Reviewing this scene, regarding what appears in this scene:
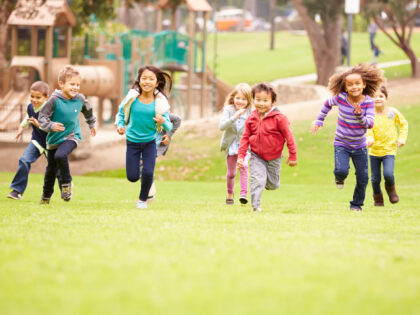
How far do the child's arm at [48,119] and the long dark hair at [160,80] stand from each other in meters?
1.00

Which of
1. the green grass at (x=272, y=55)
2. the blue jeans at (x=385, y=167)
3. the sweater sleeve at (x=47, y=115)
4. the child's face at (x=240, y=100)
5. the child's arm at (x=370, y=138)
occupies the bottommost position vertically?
the green grass at (x=272, y=55)

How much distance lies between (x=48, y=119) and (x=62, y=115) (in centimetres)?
22

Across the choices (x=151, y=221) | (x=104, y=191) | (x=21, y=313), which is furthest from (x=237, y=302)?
(x=104, y=191)

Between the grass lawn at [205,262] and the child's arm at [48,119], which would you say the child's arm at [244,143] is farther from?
the child's arm at [48,119]

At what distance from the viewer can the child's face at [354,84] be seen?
884 centimetres

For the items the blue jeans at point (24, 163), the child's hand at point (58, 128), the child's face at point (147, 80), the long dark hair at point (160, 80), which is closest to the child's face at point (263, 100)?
the long dark hair at point (160, 80)

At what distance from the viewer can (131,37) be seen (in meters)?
29.9

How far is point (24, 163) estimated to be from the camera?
970 cm

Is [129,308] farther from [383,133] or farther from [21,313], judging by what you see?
[383,133]

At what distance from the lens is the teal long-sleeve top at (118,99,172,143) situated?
8680 millimetres

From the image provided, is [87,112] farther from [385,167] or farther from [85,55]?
[85,55]

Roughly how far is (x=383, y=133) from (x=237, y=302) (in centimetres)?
637

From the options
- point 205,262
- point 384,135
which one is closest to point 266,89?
point 384,135

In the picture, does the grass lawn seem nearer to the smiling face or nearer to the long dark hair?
the long dark hair
